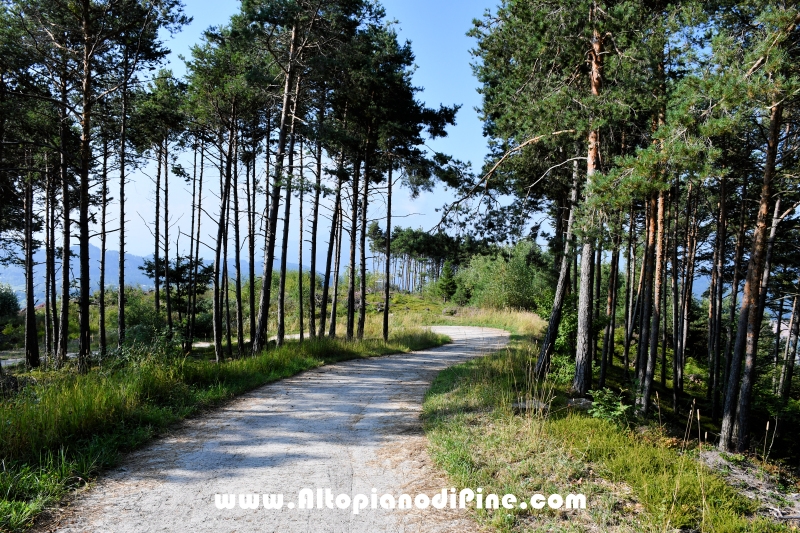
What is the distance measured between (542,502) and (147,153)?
20.5 meters

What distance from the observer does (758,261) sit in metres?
8.62

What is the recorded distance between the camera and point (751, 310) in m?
9.09

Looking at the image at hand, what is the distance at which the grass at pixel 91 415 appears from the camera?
370 centimetres

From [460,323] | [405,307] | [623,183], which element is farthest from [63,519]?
[405,307]

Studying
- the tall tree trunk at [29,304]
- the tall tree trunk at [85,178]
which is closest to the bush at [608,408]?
the tall tree trunk at [85,178]

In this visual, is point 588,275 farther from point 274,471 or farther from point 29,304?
point 29,304

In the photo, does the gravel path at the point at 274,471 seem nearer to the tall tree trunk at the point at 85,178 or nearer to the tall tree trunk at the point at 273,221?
the tall tree trunk at the point at 273,221

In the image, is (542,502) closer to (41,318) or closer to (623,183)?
(623,183)

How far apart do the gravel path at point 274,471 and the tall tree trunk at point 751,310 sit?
6670 mm

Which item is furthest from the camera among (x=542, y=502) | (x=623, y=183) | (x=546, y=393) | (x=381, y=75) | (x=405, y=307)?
(x=405, y=307)

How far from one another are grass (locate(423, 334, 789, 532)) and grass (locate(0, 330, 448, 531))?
11.2 feet

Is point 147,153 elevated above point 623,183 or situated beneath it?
Result: elevated above

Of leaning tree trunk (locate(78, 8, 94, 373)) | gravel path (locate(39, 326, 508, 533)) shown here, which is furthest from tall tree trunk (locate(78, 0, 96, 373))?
gravel path (locate(39, 326, 508, 533))

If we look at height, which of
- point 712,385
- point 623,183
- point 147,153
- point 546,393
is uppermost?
point 147,153
